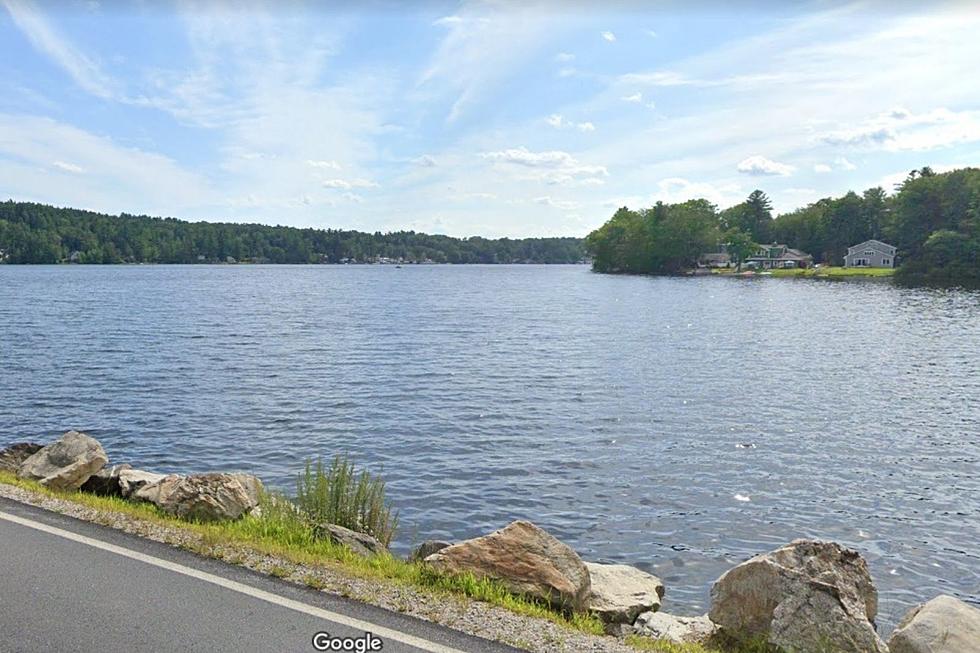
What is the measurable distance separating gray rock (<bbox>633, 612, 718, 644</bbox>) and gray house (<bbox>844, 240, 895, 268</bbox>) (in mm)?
148394

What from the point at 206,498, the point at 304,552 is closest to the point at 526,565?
the point at 304,552

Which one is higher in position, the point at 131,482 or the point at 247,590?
the point at 247,590

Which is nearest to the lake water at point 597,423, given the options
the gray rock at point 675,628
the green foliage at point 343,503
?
the green foliage at point 343,503

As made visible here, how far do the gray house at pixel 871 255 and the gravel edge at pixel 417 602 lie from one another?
15113cm

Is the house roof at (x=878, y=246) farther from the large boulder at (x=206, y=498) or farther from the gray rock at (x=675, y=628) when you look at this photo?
the large boulder at (x=206, y=498)

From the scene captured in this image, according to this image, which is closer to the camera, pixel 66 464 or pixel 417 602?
pixel 417 602

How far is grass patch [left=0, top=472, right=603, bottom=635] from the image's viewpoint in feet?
22.9

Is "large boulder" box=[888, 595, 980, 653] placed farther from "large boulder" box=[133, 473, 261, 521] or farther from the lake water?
"large boulder" box=[133, 473, 261, 521]

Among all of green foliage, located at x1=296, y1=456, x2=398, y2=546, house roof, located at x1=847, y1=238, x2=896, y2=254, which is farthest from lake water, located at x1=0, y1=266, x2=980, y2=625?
house roof, located at x1=847, y1=238, x2=896, y2=254

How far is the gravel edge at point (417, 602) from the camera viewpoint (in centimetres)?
603

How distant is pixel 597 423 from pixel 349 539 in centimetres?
1388

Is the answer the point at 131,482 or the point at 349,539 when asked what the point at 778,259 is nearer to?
the point at 131,482

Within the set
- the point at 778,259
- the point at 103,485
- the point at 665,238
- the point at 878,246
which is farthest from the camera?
the point at 778,259

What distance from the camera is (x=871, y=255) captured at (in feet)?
468
